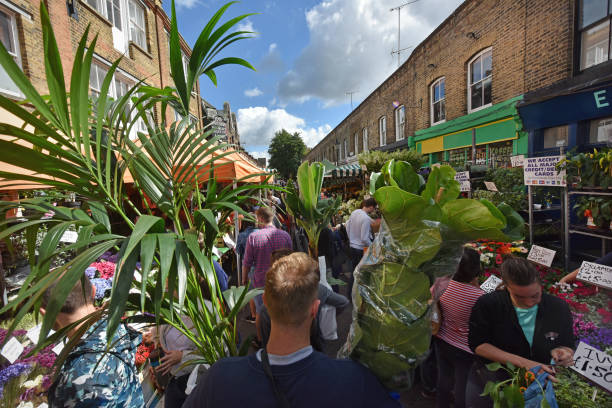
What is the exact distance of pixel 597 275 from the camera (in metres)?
2.21

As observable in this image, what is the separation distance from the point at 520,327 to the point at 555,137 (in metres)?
7.33

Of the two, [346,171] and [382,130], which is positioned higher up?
[382,130]

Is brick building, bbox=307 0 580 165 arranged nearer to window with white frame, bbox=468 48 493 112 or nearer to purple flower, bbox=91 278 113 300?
window with white frame, bbox=468 48 493 112

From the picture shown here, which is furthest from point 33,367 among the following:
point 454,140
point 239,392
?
point 454,140

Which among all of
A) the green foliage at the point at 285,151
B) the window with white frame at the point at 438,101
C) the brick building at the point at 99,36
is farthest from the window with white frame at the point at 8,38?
the green foliage at the point at 285,151

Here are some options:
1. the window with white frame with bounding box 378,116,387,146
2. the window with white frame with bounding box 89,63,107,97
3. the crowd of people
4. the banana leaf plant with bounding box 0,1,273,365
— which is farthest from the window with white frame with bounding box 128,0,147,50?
the window with white frame with bounding box 378,116,387,146

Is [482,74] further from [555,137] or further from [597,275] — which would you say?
[597,275]

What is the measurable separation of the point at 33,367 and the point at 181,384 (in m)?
1.43

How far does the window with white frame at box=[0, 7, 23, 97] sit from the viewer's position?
18.1ft

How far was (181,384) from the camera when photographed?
78.0 inches

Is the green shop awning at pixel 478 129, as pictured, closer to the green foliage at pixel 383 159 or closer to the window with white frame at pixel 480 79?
the window with white frame at pixel 480 79

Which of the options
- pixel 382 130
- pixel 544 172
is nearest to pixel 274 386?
pixel 544 172

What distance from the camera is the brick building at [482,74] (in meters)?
6.90

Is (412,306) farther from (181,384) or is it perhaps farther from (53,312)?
(181,384)
